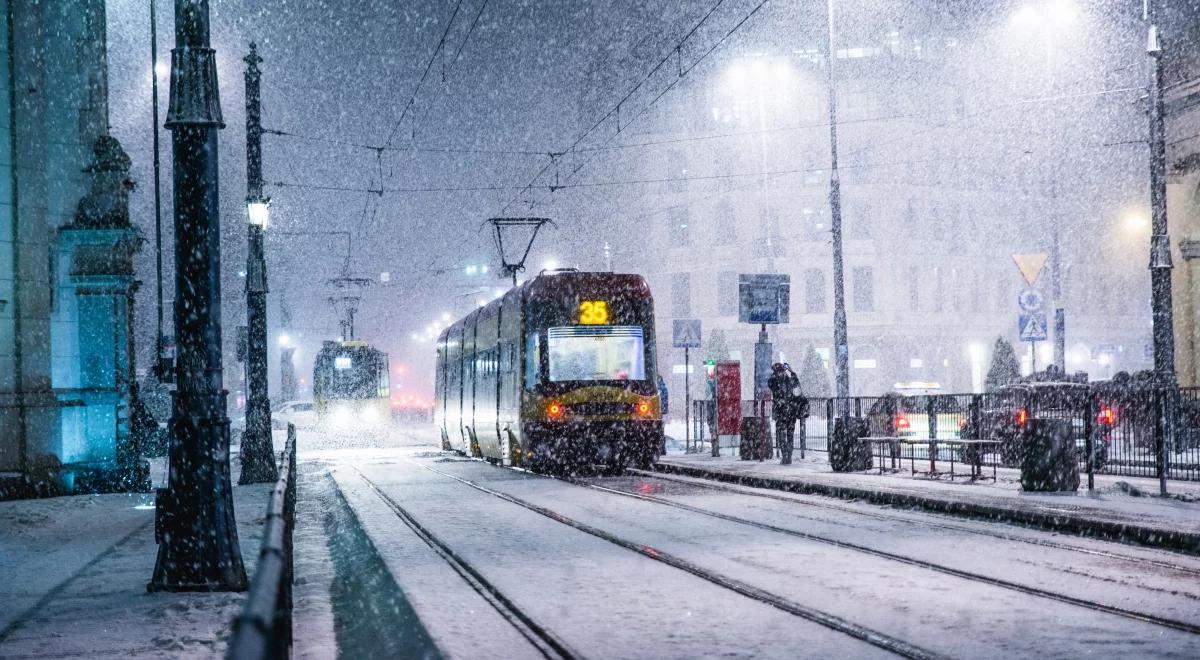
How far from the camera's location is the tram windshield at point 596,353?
71.9 feet

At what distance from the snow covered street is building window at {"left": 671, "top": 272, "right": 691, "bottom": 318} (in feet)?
205

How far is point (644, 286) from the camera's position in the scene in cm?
2253

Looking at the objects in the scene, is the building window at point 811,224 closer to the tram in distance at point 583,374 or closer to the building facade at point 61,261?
the tram in distance at point 583,374

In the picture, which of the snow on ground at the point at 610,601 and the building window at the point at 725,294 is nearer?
the snow on ground at the point at 610,601

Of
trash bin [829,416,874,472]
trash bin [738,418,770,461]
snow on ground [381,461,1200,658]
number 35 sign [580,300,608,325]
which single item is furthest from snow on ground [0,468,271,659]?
trash bin [738,418,770,461]

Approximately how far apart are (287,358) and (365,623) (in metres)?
69.5

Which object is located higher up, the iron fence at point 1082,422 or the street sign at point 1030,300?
the street sign at point 1030,300

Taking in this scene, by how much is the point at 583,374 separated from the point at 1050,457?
8.51m

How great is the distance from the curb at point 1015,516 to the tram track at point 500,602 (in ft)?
19.4

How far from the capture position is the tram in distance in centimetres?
2164

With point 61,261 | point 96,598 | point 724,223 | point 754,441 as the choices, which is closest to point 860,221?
point 724,223

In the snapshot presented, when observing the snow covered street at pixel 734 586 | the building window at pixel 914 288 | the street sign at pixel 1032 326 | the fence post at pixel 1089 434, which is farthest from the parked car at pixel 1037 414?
the building window at pixel 914 288

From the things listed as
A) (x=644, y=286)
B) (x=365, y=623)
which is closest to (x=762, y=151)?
(x=644, y=286)

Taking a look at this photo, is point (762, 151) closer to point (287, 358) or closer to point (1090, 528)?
point (287, 358)
